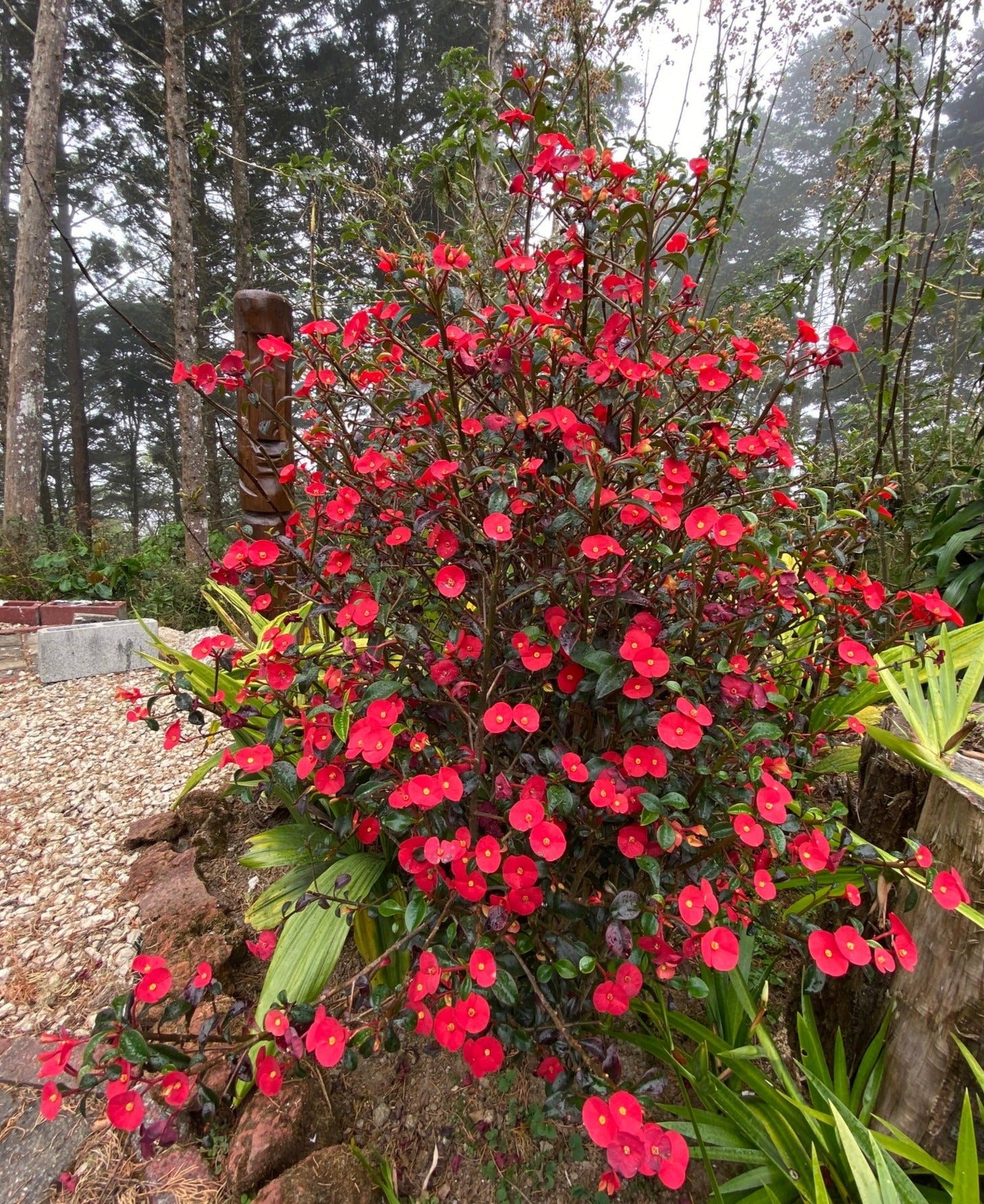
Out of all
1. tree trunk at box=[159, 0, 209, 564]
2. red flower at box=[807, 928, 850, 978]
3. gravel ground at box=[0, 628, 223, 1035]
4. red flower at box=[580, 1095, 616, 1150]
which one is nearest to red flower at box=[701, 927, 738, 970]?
red flower at box=[807, 928, 850, 978]

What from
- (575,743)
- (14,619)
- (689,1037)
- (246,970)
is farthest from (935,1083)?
(14,619)

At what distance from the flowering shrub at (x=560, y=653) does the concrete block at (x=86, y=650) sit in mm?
2858

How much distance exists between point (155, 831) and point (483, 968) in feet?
5.15

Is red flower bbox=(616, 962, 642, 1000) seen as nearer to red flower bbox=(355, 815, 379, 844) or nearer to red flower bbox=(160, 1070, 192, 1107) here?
red flower bbox=(355, 815, 379, 844)

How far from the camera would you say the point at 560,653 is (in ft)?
3.67

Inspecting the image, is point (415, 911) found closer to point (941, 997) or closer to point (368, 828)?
point (368, 828)

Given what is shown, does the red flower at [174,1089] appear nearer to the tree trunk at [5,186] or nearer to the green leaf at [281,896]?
the green leaf at [281,896]

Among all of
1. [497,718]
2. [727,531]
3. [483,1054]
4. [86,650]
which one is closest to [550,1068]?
[483,1054]

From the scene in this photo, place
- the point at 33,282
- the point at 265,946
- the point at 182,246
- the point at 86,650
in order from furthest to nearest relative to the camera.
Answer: the point at 33,282 → the point at 182,246 → the point at 86,650 → the point at 265,946

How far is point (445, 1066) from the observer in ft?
4.50

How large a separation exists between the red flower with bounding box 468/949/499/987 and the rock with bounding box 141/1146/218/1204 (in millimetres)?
732

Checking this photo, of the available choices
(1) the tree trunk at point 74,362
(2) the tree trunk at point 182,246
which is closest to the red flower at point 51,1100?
(2) the tree trunk at point 182,246

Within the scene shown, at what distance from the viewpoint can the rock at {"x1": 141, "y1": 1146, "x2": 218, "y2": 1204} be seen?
→ 111 centimetres

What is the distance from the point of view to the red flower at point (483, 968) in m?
0.88
